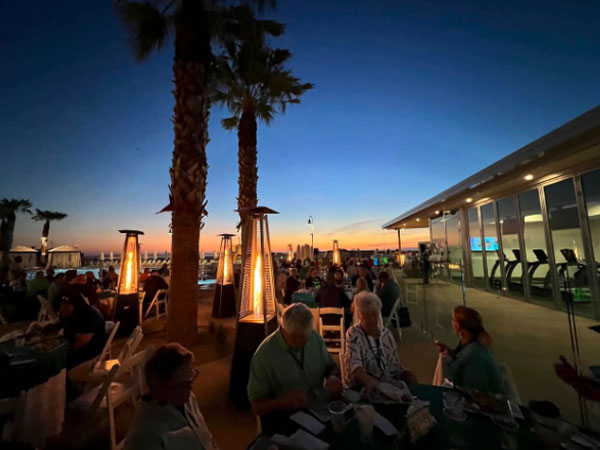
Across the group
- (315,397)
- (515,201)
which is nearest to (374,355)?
(315,397)

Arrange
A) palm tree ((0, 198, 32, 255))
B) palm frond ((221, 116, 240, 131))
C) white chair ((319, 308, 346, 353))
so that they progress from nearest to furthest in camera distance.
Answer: white chair ((319, 308, 346, 353)), palm frond ((221, 116, 240, 131)), palm tree ((0, 198, 32, 255))

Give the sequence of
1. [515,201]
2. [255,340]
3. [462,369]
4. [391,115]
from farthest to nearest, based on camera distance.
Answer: [391,115], [515,201], [255,340], [462,369]

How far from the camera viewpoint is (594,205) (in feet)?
17.1

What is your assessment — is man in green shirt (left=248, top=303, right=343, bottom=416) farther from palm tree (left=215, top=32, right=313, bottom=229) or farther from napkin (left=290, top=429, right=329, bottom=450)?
palm tree (left=215, top=32, right=313, bottom=229)

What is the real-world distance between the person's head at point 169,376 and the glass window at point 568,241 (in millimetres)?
6963

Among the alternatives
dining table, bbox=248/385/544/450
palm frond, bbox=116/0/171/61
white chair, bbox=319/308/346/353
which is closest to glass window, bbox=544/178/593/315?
white chair, bbox=319/308/346/353

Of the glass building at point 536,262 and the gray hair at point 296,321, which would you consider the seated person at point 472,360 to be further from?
the glass building at point 536,262

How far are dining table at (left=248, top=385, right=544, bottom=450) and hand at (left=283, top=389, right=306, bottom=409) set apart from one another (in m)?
0.07

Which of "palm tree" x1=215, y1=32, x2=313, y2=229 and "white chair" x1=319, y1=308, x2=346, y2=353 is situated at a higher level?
"palm tree" x1=215, y1=32, x2=313, y2=229

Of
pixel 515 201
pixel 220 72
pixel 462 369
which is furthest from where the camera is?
pixel 515 201

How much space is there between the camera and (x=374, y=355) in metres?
2.06

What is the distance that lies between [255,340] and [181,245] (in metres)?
2.14

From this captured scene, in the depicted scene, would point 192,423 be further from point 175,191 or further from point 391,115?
point 391,115

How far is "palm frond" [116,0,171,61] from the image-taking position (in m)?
4.82
